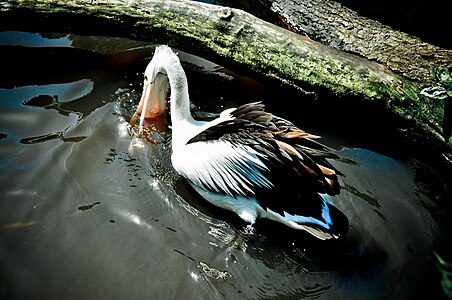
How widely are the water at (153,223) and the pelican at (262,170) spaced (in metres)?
0.18

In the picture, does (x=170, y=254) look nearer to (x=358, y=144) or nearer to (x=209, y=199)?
(x=209, y=199)

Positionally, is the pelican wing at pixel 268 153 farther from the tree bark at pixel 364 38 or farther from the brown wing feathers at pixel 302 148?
the tree bark at pixel 364 38

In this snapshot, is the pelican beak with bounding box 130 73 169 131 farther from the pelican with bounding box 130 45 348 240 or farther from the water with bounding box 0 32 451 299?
the pelican with bounding box 130 45 348 240

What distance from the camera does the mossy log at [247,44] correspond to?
288 centimetres

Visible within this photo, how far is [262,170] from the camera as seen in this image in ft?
7.25

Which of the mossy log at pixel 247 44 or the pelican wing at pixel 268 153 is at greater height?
the mossy log at pixel 247 44

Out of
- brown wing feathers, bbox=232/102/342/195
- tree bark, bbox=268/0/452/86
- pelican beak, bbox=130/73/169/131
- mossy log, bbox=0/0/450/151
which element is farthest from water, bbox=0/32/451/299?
tree bark, bbox=268/0/452/86

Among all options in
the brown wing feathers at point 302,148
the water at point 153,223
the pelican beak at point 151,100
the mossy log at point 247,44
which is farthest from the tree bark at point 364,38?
the pelican beak at point 151,100

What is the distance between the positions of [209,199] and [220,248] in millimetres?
331

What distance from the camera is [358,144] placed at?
9.94ft

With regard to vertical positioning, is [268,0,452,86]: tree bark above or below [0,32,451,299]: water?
above

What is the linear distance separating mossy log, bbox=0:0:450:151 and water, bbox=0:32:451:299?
0.90 feet

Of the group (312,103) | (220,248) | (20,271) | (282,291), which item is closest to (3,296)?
(20,271)

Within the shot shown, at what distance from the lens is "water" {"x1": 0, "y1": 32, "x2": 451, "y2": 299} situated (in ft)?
6.91
